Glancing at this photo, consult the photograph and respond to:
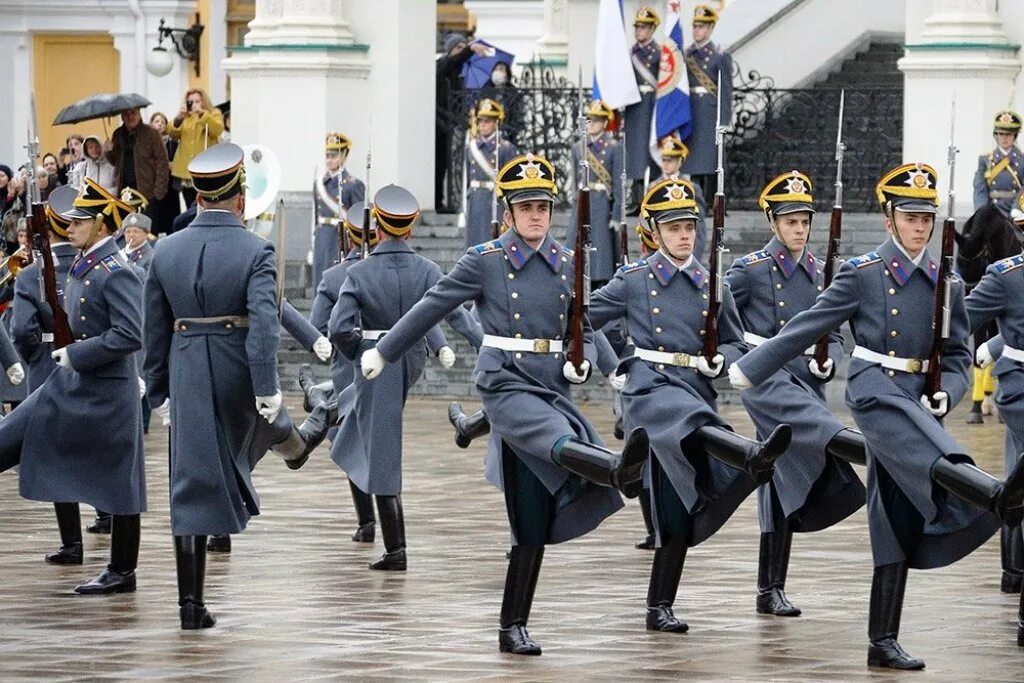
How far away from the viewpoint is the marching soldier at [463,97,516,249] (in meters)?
24.4

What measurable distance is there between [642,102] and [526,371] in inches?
577

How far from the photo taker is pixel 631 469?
1027cm

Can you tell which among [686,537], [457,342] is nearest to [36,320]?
[686,537]

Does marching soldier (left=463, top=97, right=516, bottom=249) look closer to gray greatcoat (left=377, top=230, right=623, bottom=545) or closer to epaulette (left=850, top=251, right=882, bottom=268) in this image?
gray greatcoat (left=377, top=230, right=623, bottom=545)

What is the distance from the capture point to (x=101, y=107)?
85.0 feet

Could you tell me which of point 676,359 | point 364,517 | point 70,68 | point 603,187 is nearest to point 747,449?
point 676,359

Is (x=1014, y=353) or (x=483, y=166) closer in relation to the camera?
(x=1014, y=353)

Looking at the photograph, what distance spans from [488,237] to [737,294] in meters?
12.0

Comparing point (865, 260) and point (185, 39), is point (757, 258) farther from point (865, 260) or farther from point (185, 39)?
point (185, 39)

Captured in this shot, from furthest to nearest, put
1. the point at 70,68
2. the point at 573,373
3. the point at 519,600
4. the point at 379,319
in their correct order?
the point at 70,68 < the point at 379,319 < the point at 573,373 < the point at 519,600

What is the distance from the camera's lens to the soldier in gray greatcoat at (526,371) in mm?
10672

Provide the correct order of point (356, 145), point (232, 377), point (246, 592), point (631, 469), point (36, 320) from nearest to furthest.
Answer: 1. point (631, 469)
2. point (232, 377)
3. point (246, 592)
4. point (36, 320)
5. point (356, 145)

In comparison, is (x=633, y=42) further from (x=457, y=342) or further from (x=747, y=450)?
(x=747, y=450)

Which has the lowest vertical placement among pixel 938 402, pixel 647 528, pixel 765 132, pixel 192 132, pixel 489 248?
pixel 647 528
